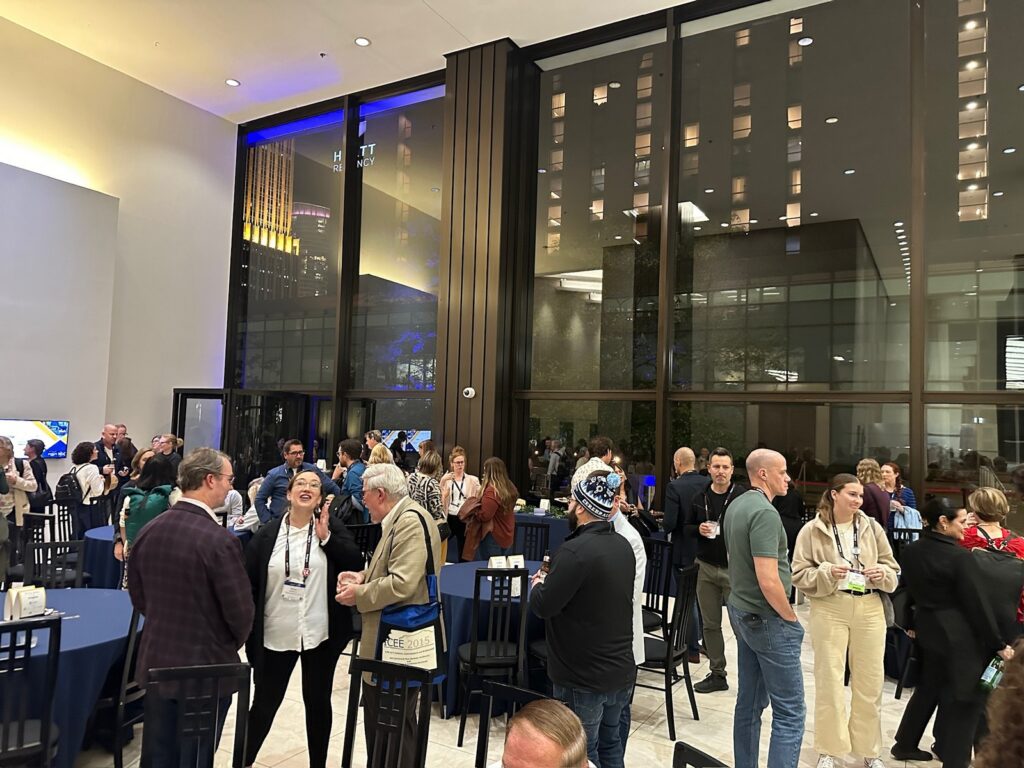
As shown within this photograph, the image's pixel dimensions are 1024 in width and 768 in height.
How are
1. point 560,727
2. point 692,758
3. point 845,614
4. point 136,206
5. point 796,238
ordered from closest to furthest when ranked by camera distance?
1. point 560,727
2. point 692,758
3. point 845,614
4. point 796,238
5. point 136,206

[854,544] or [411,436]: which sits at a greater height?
[411,436]

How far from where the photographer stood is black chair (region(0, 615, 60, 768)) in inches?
101

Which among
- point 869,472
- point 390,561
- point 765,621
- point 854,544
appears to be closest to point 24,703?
point 390,561

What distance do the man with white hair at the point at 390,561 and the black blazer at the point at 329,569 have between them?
2.6 inches

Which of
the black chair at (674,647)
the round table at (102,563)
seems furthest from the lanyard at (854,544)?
the round table at (102,563)

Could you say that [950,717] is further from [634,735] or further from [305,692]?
[305,692]

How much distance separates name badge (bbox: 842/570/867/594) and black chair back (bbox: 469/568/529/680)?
159 centimetres

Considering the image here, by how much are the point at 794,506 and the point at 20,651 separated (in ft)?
18.1

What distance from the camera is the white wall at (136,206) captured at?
9016mm

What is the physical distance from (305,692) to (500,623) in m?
1.11

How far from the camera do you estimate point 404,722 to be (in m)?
2.20

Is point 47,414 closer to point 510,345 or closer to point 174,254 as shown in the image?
point 174,254

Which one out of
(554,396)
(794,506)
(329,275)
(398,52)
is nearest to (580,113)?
(398,52)

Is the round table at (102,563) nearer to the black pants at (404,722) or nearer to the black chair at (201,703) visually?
the black chair at (201,703)
